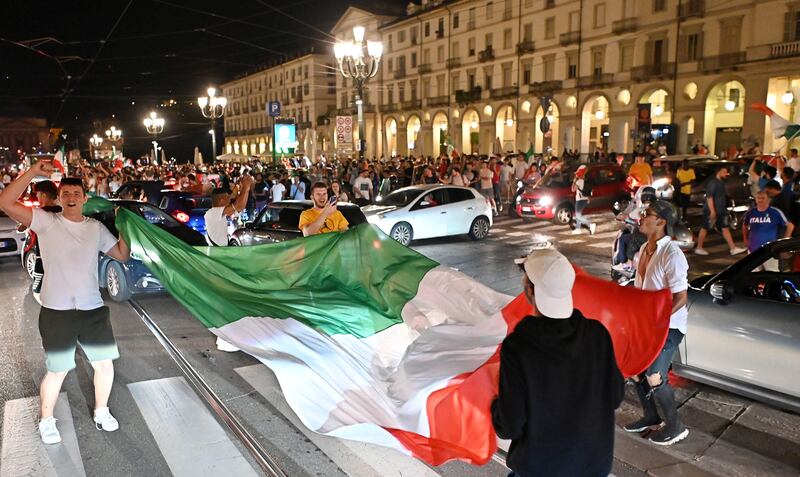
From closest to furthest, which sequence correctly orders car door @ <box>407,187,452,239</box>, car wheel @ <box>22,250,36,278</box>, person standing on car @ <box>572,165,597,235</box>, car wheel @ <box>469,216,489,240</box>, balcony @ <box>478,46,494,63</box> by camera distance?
car wheel @ <box>22,250,36,278</box> < car door @ <box>407,187,452,239</box> < car wheel @ <box>469,216,489,240</box> < person standing on car @ <box>572,165,597,235</box> < balcony @ <box>478,46,494,63</box>

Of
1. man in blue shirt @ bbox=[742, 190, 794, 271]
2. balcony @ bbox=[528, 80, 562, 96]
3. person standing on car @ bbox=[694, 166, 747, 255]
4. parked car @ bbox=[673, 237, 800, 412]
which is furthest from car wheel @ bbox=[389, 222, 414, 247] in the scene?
balcony @ bbox=[528, 80, 562, 96]

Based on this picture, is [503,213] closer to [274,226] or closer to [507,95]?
[274,226]

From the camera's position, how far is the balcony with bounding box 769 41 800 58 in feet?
117

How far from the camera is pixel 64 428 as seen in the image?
17.7ft

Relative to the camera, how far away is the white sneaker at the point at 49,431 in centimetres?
507

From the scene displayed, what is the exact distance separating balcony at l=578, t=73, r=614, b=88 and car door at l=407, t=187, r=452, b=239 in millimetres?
38552

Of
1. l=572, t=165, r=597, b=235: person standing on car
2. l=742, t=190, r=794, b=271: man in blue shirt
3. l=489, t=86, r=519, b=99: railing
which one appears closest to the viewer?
l=742, t=190, r=794, b=271: man in blue shirt

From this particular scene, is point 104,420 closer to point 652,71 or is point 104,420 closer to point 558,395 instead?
point 558,395

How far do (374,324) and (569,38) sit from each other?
53.6 metres

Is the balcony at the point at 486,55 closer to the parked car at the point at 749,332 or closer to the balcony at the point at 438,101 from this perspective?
the balcony at the point at 438,101

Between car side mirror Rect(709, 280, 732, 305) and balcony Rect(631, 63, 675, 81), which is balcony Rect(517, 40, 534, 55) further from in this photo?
car side mirror Rect(709, 280, 732, 305)

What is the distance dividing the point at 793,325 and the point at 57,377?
6.00 m

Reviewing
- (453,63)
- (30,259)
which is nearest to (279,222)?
(30,259)

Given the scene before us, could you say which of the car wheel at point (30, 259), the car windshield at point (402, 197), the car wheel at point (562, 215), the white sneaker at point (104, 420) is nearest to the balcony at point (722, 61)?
the car wheel at point (562, 215)
